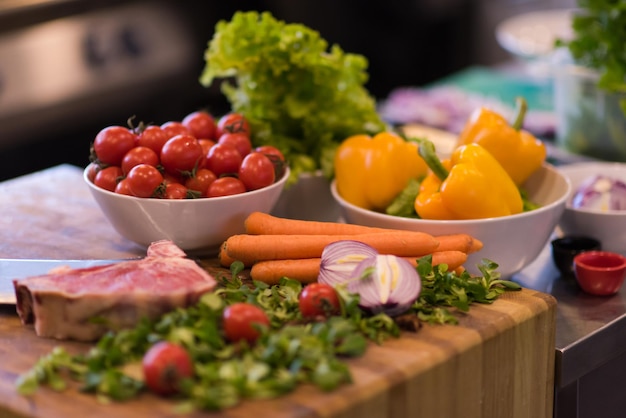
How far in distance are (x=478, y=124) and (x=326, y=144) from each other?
0.98ft

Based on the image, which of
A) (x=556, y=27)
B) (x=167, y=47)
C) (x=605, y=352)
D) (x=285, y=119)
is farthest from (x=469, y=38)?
(x=605, y=352)

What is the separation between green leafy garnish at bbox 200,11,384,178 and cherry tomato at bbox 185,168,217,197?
291 millimetres

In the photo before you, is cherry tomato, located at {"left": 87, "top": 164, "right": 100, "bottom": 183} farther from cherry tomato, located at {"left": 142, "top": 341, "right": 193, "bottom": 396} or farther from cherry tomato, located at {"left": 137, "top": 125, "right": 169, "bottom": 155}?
cherry tomato, located at {"left": 142, "top": 341, "right": 193, "bottom": 396}

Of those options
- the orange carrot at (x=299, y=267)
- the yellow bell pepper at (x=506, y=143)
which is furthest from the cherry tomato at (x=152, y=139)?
the yellow bell pepper at (x=506, y=143)

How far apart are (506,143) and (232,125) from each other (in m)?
0.50

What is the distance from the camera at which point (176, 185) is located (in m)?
1.41

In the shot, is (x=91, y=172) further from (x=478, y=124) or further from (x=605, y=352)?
(x=605, y=352)

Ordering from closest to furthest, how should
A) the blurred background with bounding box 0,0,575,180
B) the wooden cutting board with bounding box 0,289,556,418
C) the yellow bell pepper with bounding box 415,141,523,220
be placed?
the wooden cutting board with bounding box 0,289,556,418
the yellow bell pepper with bounding box 415,141,523,220
the blurred background with bounding box 0,0,575,180

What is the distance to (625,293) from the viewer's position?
1521 millimetres

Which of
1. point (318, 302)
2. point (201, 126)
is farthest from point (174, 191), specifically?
point (318, 302)

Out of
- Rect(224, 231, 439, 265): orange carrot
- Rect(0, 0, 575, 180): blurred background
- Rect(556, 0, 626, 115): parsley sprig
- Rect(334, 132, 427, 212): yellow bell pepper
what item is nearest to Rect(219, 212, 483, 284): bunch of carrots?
Rect(224, 231, 439, 265): orange carrot

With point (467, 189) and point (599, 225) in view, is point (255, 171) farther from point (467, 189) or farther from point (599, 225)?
point (599, 225)

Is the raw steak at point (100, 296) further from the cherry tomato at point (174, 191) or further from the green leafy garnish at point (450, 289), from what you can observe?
the green leafy garnish at point (450, 289)

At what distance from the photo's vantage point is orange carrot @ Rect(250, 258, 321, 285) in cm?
133
